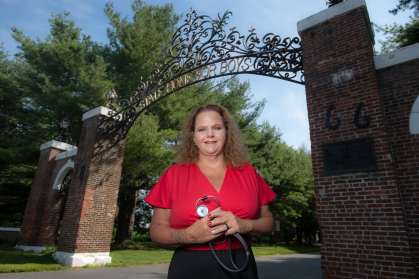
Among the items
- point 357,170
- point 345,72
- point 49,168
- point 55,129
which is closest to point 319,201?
point 357,170

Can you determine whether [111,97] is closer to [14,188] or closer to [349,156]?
[349,156]

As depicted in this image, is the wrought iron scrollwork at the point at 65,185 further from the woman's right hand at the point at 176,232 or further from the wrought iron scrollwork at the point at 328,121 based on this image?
the woman's right hand at the point at 176,232

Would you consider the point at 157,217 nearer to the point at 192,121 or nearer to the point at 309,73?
the point at 192,121

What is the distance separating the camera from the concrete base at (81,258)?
8070 mm

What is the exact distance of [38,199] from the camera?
41.8 ft

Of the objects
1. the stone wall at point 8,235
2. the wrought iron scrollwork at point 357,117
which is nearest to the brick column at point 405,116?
the wrought iron scrollwork at point 357,117

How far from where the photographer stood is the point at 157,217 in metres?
1.58

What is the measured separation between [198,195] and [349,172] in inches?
147

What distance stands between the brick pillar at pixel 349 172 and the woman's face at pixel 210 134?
349 cm

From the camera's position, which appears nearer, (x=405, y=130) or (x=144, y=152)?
(x=405, y=130)

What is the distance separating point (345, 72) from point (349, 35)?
775 millimetres

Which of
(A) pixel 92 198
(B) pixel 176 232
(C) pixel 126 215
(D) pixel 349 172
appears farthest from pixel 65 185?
(B) pixel 176 232

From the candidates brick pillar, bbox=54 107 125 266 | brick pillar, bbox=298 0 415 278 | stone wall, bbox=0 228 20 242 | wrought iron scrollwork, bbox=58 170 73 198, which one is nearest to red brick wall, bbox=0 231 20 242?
stone wall, bbox=0 228 20 242

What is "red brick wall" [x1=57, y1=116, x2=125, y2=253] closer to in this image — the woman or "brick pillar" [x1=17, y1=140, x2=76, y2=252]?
"brick pillar" [x1=17, y1=140, x2=76, y2=252]
